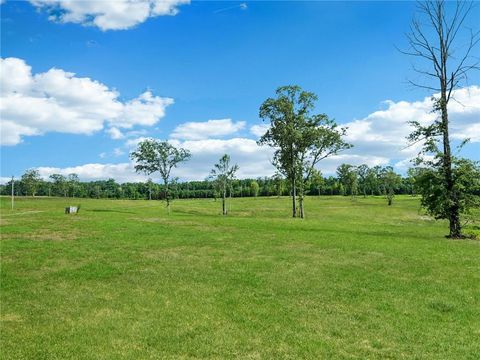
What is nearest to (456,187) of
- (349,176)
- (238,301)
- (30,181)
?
(238,301)

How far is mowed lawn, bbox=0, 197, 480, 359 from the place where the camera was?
10.8 m

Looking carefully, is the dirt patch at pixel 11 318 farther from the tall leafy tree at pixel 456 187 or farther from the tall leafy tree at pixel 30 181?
the tall leafy tree at pixel 30 181

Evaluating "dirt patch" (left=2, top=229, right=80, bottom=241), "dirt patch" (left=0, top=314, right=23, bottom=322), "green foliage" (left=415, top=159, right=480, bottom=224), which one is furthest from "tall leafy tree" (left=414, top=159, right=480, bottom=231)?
"dirt patch" (left=0, top=314, right=23, bottom=322)

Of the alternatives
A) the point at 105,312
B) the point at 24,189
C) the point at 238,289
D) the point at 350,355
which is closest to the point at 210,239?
the point at 238,289

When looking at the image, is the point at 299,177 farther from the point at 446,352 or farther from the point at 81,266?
the point at 446,352

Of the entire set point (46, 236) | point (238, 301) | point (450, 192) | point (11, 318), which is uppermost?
point (450, 192)

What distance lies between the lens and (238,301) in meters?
14.7

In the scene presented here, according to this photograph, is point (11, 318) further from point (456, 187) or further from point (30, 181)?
point (30, 181)

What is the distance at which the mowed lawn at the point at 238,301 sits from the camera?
35.3 feet

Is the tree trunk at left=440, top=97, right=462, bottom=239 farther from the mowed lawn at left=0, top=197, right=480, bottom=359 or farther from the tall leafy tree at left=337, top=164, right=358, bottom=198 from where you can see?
the tall leafy tree at left=337, top=164, right=358, bottom=198

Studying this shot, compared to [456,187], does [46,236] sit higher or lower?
lower

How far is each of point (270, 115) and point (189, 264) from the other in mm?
47425

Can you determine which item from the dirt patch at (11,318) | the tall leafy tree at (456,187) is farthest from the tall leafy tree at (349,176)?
the dirt patch at (11,318)

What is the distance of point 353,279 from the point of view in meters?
17.8
